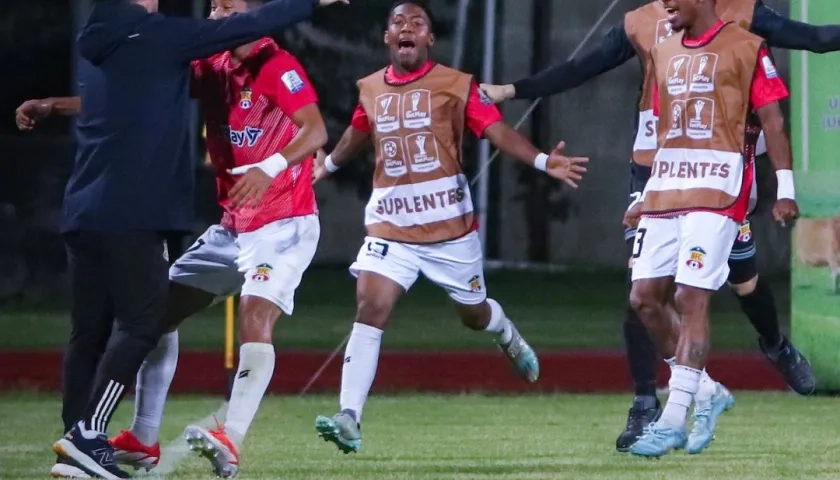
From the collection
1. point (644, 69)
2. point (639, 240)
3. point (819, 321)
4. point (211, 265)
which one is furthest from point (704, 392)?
point (819, 321)

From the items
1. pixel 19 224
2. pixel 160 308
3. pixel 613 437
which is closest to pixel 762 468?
pixel 613 437

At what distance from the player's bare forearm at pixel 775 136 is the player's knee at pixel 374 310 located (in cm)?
167

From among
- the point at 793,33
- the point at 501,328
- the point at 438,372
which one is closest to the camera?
the point at 793,33

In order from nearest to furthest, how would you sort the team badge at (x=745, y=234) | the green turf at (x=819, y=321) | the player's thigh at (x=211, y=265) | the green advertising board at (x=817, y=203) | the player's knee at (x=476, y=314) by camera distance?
the player's thigh at (x=211, y=265) < the player's knee at (x=476, y=314) < the team badge at (x=745, y=234) < the green advertising board at (x=817, y=203) < the green turf at (x=819, y=321)

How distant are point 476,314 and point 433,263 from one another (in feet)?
1.41

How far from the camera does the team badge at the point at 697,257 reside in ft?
20.3

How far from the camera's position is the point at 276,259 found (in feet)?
20.2

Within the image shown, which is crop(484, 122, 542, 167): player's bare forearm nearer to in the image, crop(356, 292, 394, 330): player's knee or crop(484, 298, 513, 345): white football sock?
crop(356, 292, 394, 330): player's knee

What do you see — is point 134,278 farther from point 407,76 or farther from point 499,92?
point 499,92

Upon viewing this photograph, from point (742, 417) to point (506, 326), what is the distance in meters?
1.67

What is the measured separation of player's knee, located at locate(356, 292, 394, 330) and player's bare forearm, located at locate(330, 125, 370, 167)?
69 cm

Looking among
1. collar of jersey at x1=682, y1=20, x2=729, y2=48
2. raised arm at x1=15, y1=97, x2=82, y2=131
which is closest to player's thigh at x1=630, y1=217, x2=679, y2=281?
collar of jersey at x1=682, y1=20, x2=729, y2=48

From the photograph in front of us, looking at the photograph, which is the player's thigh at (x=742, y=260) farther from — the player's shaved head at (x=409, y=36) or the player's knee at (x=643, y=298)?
the player's shaved head at (x=409, y=36)

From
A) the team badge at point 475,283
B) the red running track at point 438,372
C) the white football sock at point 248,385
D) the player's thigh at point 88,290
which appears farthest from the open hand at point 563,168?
the red running track at point 438,372
